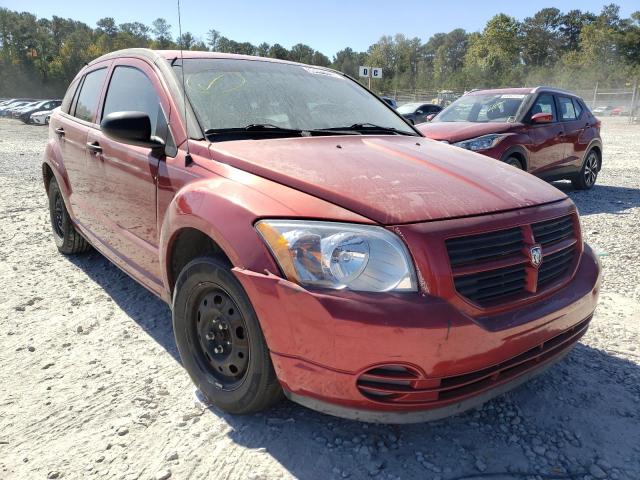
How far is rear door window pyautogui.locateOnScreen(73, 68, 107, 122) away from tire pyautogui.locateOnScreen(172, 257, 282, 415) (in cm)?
A: 213

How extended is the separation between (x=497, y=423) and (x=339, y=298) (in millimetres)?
1135

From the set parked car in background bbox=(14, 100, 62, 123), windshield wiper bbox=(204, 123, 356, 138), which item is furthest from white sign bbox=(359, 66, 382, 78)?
windshield wiper bbox=(204, 123, 356, 138)

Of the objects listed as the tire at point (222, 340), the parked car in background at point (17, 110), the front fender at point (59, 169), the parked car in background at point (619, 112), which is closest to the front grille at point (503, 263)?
the tire at point (222, 340)

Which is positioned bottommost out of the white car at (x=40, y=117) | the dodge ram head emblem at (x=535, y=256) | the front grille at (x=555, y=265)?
the white car at (x=40, y=117)

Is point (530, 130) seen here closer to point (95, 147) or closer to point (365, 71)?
point (95, 147)

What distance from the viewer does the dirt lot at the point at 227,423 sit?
2.08 m

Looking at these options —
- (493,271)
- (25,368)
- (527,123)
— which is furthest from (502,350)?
A: (527,123)

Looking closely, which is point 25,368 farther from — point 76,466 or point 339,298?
point 339,298

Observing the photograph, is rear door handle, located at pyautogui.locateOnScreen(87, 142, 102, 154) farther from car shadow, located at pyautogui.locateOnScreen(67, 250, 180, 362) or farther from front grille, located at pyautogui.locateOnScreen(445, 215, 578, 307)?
front grille, located at pyautogui.locateOnScreen(445, 215, 578, 307)

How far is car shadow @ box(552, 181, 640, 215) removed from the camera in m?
7.11

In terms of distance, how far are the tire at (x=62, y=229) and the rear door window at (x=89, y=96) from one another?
2.74 ft

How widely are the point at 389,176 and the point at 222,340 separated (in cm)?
108

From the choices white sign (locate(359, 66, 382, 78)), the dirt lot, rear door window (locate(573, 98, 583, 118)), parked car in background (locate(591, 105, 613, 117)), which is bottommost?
parked car in background (locate(591, 105, 613, 117))

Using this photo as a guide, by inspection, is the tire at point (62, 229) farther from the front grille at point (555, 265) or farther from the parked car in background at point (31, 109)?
the parked car in background at point (31, 109)
